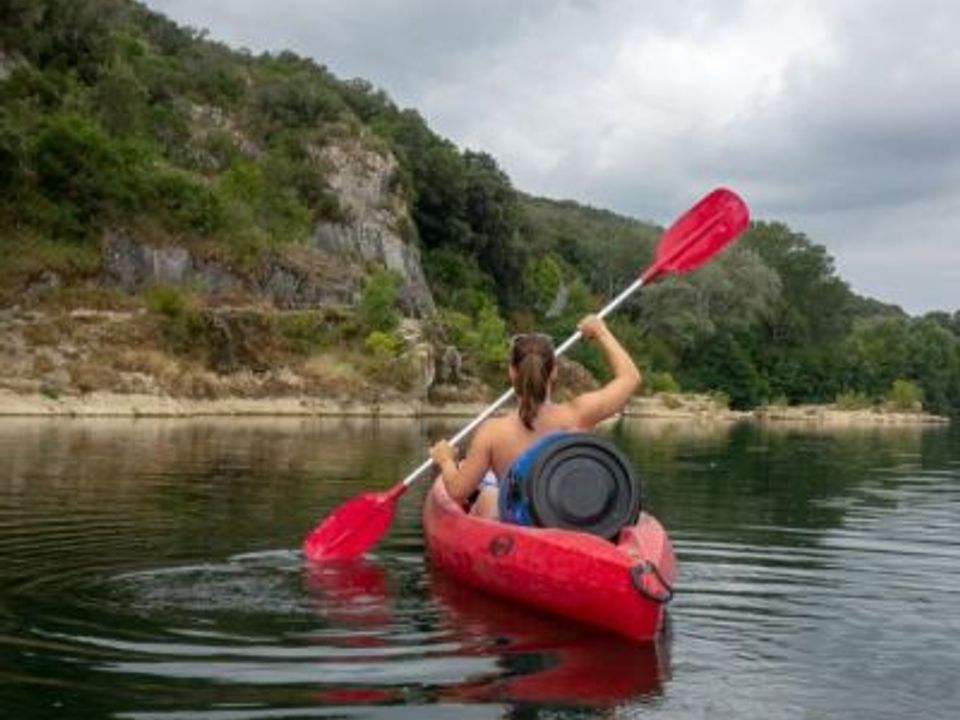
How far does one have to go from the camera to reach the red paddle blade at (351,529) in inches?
381

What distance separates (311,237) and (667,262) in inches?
1909

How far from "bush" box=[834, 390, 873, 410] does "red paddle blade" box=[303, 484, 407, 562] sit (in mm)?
77994

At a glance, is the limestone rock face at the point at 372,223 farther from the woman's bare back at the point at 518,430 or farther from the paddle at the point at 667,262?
the woman's bare back at the point at 518,430

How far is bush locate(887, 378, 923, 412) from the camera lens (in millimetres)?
92875

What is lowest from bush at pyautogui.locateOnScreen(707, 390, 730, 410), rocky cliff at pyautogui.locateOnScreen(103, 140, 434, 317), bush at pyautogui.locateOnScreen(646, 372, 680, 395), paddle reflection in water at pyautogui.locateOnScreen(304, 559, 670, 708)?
paddle reflection in water at pyautogui.locateOnScreen(304, 559, 670, 708)

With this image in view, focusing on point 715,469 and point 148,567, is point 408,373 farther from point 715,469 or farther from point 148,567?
point 148,567

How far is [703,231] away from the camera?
10.7 m

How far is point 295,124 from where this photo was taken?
66.5 metres

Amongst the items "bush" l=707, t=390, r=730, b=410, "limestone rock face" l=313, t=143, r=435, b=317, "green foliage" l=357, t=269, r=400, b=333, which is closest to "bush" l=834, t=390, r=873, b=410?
"bush" l=707, t=390, r=730, b=410

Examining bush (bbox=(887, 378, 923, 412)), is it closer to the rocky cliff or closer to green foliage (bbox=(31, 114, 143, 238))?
the rocky cliff

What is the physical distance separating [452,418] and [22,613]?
1521 inches

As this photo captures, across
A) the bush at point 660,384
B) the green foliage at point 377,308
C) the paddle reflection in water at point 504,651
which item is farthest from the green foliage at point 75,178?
the paddle reflection in water at point 504,651

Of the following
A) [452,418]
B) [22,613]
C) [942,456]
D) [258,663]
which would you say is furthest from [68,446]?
[452,418]

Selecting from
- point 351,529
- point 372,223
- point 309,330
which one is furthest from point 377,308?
point 351,529
